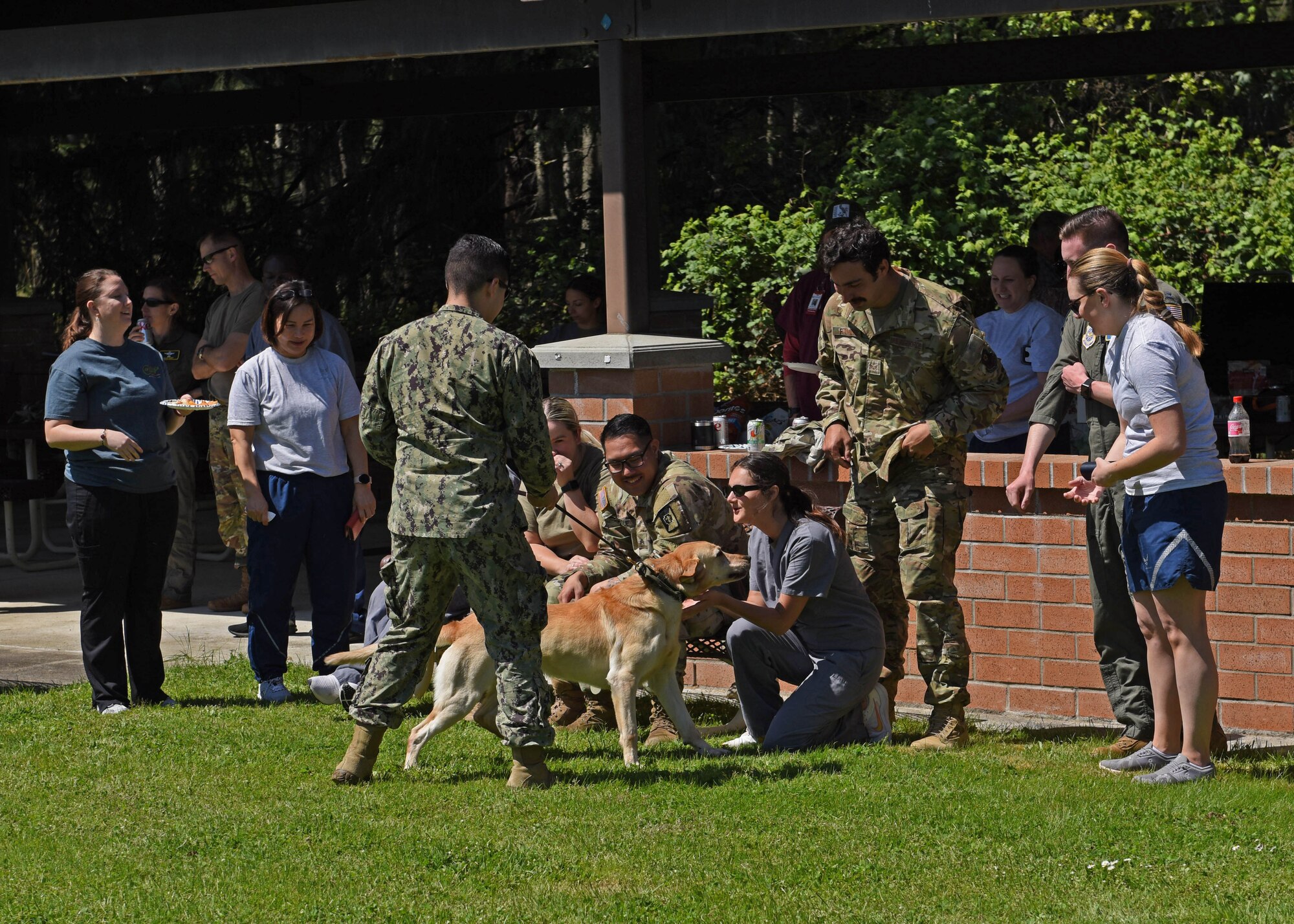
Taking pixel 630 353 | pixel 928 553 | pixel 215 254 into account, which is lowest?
pixel 928 553

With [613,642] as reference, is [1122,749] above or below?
below

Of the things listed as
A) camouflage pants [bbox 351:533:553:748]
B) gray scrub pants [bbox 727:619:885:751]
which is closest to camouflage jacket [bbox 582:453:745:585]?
gray scrub pants [bbox 727:619:885:751]

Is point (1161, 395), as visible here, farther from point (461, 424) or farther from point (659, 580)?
point (461, 424)

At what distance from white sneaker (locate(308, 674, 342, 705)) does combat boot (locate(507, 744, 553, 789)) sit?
150 cm

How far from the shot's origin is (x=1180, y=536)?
5.38 metres

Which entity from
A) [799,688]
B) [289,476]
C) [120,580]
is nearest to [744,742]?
[799,688]

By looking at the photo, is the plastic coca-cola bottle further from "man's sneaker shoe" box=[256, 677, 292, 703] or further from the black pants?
the black pants

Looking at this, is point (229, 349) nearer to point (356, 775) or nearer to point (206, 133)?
point (356, 775)

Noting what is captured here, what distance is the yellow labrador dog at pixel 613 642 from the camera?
19.1ft

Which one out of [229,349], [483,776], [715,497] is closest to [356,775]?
[483,776]

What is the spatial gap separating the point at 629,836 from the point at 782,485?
1669 mm

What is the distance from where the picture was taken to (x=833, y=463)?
23.7ft

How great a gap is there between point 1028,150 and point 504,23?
8.82 m

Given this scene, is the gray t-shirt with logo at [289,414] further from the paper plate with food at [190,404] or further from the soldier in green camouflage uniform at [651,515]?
the soldier in green camouflage uniform at [651,515]
